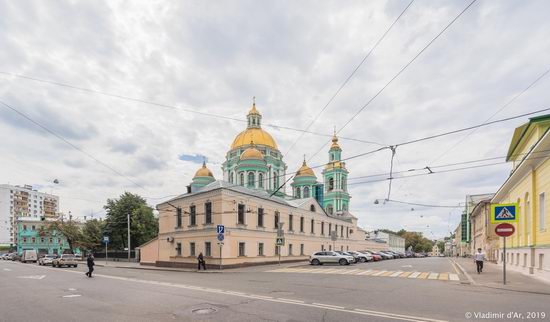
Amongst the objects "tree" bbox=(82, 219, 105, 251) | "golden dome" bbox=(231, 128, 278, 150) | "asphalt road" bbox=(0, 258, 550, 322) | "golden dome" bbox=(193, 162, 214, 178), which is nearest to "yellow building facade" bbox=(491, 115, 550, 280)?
"asphalt road" bbox=(0, 258, 550, 322)

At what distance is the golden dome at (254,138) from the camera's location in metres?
56.0

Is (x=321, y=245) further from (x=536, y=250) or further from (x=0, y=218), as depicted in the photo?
(x=0, y=218)

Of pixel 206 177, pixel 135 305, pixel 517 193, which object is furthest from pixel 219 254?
pixel 206 177

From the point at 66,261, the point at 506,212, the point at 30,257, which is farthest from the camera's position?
the point at 30,257

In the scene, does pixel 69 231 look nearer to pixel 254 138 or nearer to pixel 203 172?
pixel 203 172

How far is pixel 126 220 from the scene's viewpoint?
50.7m

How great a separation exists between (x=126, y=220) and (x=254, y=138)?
2207 cm

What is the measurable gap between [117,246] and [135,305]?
159ft

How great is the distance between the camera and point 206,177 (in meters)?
55.3

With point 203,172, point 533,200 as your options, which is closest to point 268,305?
point 533,200

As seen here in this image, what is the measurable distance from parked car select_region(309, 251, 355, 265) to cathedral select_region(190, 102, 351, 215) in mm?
17491

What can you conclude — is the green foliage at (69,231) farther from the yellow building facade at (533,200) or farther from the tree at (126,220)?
the yellow building facade at (533,200)

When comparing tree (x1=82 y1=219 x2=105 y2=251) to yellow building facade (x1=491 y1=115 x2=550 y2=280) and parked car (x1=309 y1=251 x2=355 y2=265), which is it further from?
yellow building facade (x1=491 y1=115 x2=550 y2=280)

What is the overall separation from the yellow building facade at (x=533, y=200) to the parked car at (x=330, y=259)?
12.5 meters
